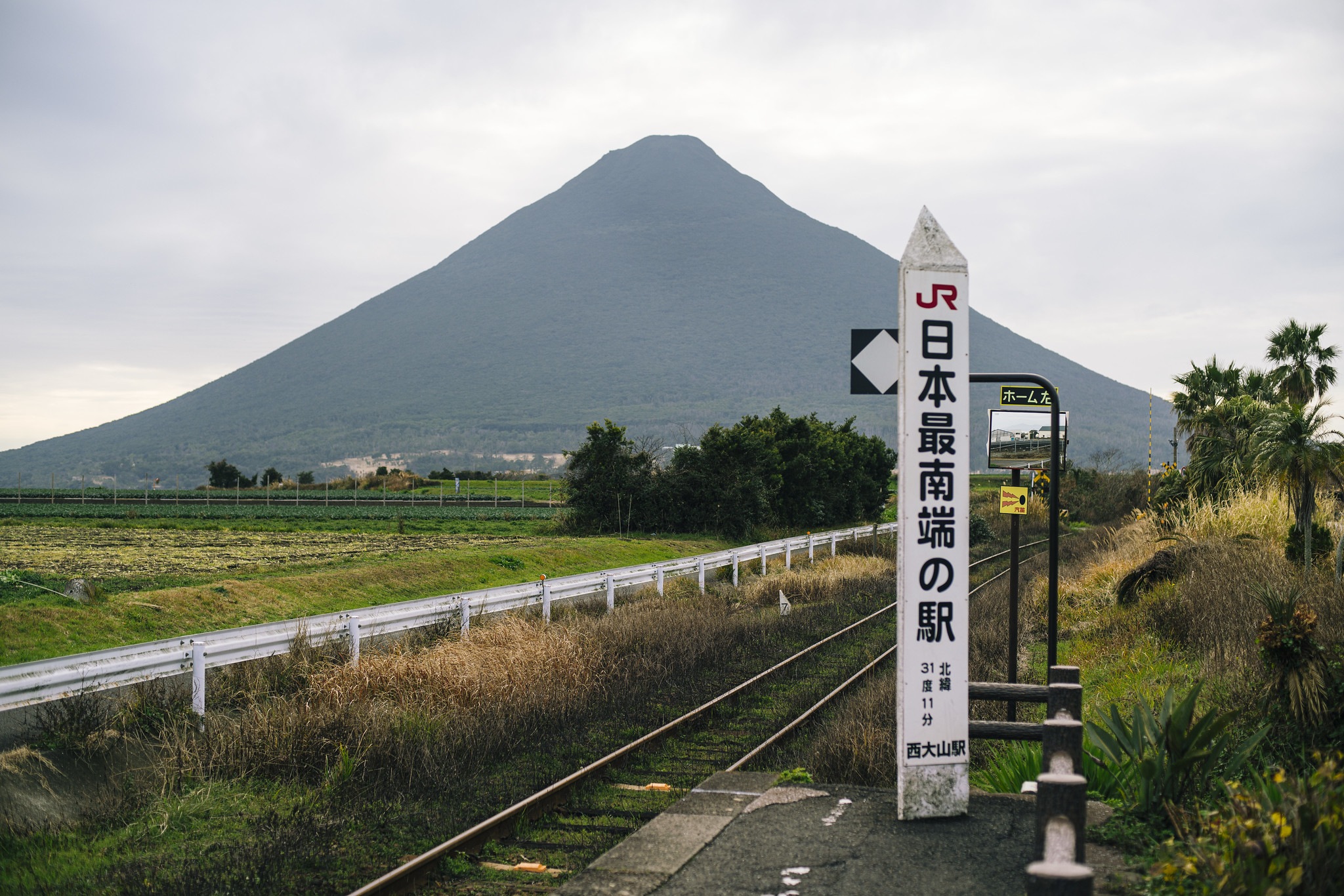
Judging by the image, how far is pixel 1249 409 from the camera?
22578mm

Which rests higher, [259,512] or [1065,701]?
[1065,701]

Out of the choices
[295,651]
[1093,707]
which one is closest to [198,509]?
[295,651]

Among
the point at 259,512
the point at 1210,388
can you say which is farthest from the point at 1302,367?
the point at 259,512

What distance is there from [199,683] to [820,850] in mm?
6414

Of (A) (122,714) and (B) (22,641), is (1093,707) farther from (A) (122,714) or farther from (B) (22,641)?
(B) (22,641)

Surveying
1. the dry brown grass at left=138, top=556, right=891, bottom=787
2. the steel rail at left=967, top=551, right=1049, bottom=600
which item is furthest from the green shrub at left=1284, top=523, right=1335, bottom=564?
the steel rail at left=967, top=551, right=1049, bottom=600

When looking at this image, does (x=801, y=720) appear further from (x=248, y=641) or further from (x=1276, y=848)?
(x=1276, y=848)

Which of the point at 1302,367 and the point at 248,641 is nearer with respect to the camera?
the point at 248,641

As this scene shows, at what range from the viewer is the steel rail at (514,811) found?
5500 millimetres

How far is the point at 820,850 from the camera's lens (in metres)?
5.43

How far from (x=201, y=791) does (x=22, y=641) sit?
28.7ft

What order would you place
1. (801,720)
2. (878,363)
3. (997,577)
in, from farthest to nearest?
(997,577) → (801,720) → (878,363)

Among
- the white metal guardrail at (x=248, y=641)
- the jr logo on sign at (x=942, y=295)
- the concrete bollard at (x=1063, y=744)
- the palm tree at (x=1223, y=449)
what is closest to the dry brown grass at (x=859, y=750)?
the concrete bollard at (x=1063, y=744)

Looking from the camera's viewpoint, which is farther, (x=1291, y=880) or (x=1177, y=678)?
(x=1177, y=678)
